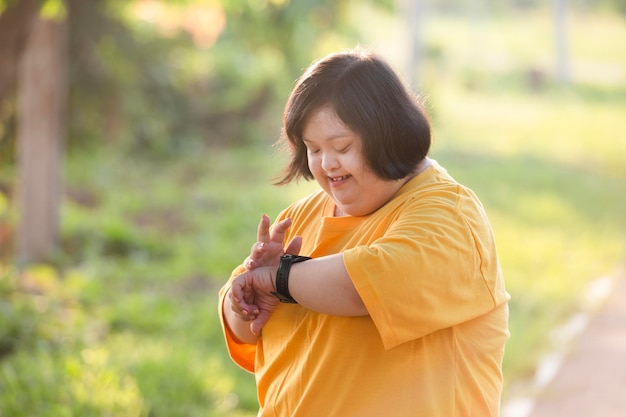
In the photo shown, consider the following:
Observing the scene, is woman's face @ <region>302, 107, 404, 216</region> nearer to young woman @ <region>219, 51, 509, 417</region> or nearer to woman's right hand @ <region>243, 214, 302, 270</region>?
young woman @ <region>219, 51, 509, 417</region>

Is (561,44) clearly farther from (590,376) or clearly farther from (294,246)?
(294,246)

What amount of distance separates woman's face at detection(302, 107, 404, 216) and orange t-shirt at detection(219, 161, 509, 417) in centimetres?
4

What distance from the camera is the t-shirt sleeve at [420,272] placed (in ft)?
7.17

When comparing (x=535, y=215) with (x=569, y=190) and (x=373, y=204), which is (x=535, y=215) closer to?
(x=569, y=190)

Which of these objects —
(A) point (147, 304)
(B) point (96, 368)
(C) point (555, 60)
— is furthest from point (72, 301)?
(C) point (555, 60)

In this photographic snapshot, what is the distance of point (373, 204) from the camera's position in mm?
2416

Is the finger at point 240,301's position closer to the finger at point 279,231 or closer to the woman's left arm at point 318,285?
the woman's left arm at point 318,285

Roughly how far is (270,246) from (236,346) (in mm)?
427

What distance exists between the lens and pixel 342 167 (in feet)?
7.67

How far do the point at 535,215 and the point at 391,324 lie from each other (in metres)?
9.66

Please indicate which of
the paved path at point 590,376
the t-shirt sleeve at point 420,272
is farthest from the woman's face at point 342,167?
the paved path at point 590,376

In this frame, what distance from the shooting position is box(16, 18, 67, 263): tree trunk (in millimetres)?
9719

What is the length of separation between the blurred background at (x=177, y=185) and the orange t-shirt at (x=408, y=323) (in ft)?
1.32

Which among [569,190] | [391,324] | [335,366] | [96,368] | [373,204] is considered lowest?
[569,190]
